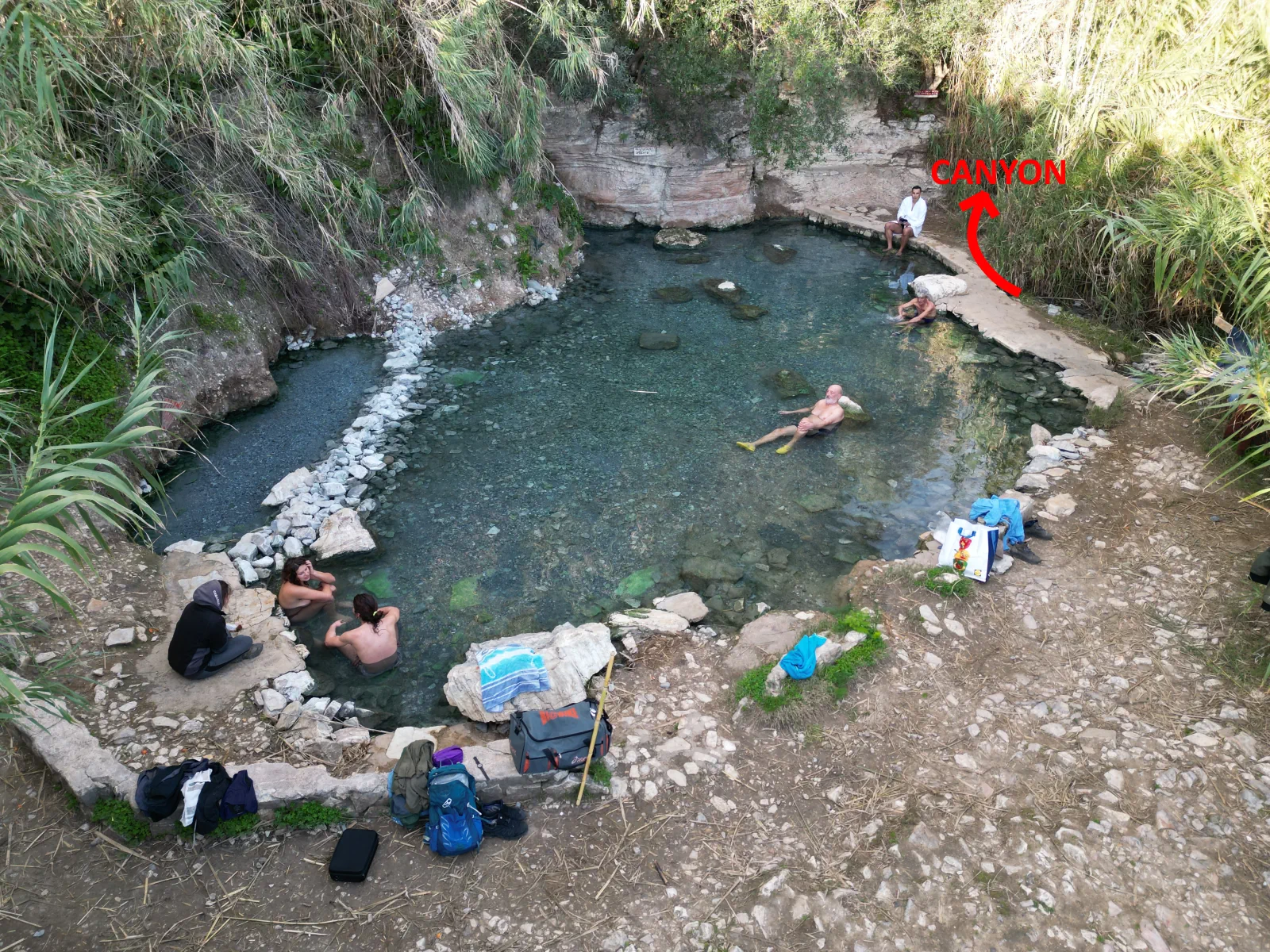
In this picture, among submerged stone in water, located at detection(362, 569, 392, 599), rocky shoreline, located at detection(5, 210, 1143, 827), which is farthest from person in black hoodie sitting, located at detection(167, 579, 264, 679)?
submerged stone in water, located at detection(362, 569, 392, 599)

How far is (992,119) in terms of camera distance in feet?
42.8

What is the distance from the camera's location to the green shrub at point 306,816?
4.54m

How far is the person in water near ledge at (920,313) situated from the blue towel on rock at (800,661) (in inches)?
306

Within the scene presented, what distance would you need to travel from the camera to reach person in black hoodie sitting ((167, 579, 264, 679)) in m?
5.36

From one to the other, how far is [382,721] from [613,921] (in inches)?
95.5

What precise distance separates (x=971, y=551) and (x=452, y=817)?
4513 mm

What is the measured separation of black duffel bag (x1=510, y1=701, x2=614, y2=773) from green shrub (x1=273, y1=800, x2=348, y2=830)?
1111mm

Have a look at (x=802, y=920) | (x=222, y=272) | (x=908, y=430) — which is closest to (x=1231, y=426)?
(x=908, y=430)

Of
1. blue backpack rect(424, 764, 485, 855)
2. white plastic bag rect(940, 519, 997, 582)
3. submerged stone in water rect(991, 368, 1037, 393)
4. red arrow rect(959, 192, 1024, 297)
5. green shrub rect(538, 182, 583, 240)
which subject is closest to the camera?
blue backpack rect(424, 764, 485, 855)

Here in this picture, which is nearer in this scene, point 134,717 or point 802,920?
point 802,920

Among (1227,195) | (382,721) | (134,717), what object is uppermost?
(1227,195)

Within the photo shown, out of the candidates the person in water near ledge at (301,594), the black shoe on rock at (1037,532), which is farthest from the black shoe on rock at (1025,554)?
the person in water near ledge at (301,594)

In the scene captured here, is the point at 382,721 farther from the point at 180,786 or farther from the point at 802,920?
the point at 802,920

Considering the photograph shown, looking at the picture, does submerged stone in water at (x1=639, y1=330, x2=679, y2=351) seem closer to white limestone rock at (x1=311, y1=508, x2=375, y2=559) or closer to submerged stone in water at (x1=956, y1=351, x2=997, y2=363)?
submerged stone in water at (x1=956, y1=351, x2=997, y2=363)
